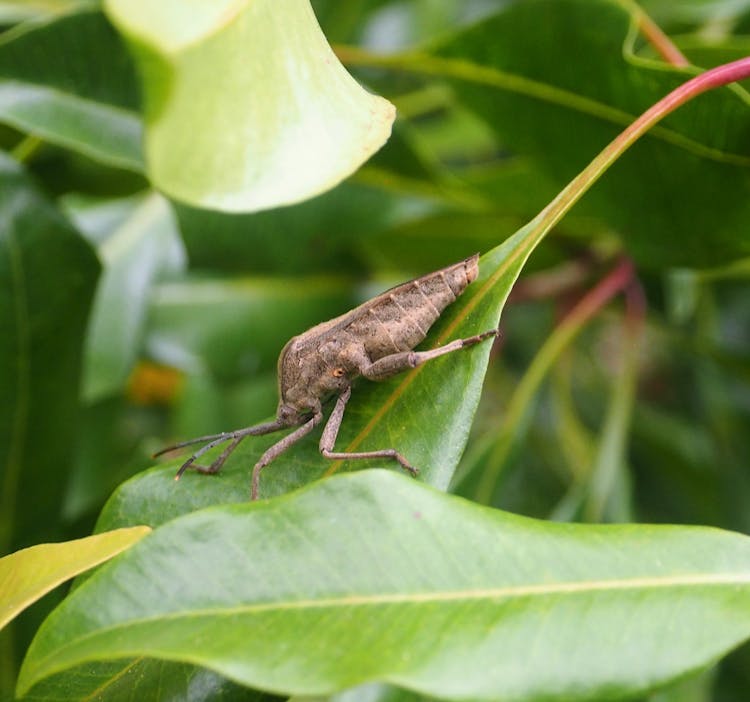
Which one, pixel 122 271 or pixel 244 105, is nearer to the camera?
pixel 244 105

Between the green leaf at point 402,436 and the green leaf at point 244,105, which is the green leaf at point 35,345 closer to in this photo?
the green leaf at point 402,436

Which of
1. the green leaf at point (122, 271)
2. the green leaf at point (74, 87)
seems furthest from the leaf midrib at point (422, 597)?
the green leaf at point (122, 271)

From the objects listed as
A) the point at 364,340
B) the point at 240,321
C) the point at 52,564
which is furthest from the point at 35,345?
the point at 240,321

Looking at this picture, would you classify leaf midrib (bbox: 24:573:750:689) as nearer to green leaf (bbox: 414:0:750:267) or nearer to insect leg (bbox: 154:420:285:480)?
insect leg (bbox: 154:420:285:480)

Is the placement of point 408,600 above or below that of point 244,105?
below

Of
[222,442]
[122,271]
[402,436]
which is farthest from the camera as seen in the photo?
[122,271]

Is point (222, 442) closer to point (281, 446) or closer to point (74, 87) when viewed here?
point (281, 446)

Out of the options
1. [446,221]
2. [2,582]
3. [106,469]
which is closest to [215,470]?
[2,582]
